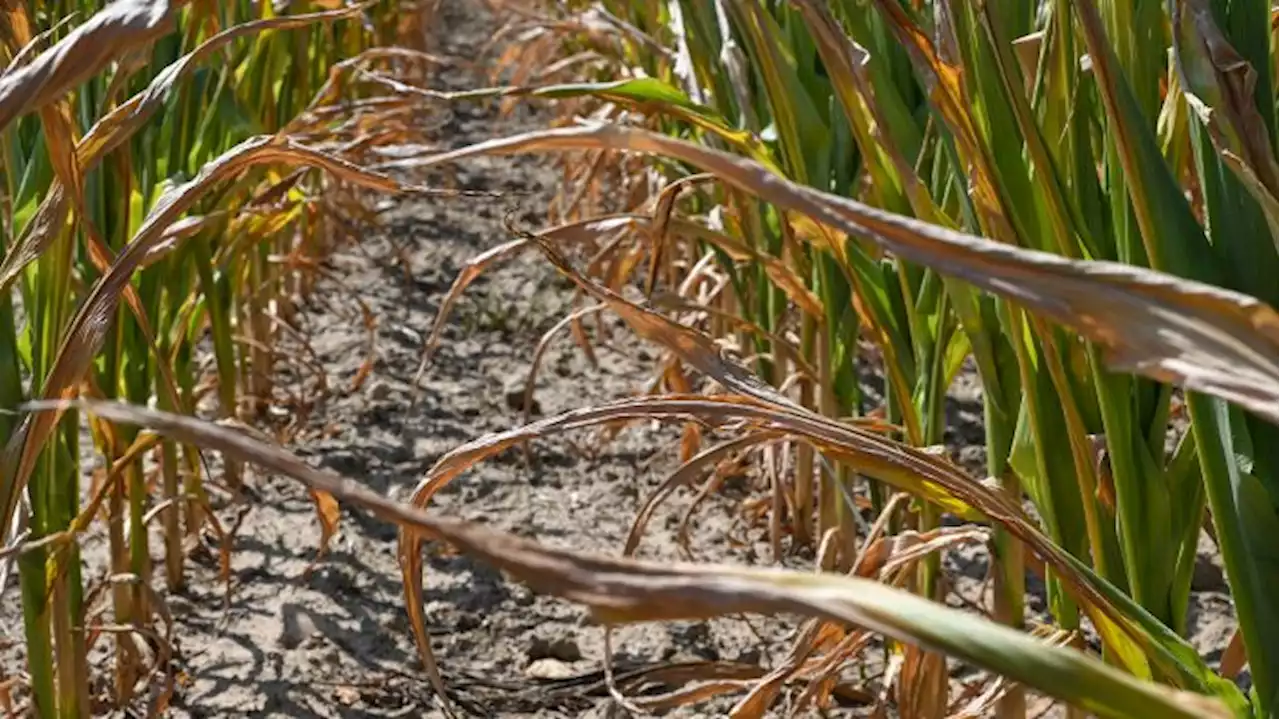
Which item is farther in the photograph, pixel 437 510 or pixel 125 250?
pixel 437 510

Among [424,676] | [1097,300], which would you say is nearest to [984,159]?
[1097,300]

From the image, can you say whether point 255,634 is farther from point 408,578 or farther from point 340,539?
point 408,578

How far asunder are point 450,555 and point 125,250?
98 centimetres

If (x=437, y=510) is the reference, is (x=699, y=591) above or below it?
above

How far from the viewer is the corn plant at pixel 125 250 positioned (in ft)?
2.73

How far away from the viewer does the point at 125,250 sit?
81 centimetres

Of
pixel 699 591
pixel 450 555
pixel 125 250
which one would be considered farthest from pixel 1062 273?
pixel 450 555

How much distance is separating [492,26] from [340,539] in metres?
3.92

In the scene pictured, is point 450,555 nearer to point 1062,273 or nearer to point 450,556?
point 450,556

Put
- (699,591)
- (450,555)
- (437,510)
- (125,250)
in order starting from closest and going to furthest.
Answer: (699,591), (125,250), (450,555), (437,510)

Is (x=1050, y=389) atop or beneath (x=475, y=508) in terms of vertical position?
atop

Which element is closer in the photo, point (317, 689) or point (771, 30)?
point (771, 30)

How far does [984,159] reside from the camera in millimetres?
784

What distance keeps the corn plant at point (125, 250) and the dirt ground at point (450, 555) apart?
0.27ft
